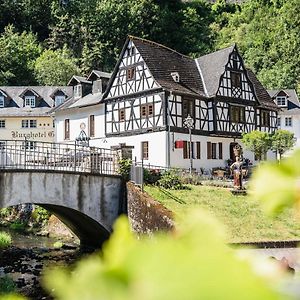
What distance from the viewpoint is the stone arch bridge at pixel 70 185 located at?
20000 mm

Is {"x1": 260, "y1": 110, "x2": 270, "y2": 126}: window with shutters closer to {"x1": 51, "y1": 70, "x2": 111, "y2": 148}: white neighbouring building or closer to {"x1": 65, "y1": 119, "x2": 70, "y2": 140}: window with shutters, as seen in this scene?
{"x1": 51, "y1": 70, "x2": 111, "y2": 148}: white neighbouring building

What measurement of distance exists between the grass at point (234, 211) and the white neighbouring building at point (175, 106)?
895 centimetres

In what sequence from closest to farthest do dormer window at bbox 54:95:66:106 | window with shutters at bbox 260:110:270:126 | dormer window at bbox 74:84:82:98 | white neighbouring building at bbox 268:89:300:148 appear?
1. window with shutters at bbox 260:110:270:126
2. dormer window at bbox 74:84:82:98
3. dormer window at bbox 54:95:66:106
4. white neighbouring building at bbox 268:89:300:148

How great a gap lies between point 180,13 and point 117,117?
4427 cm

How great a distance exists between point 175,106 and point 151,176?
10246mm

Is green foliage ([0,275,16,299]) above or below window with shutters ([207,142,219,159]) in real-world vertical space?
below

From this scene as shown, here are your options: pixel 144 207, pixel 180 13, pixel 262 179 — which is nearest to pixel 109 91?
pixel 144 207

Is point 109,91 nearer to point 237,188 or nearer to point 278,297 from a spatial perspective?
point 237,188

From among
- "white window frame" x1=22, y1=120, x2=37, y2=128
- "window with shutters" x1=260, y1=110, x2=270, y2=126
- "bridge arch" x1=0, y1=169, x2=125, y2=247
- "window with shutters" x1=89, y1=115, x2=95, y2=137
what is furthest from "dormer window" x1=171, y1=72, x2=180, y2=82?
"white window frame" x1=22, y1=120, x2=37, y2=128

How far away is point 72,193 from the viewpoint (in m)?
21.4

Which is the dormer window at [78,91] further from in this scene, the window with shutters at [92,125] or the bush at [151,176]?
the bush at [151,176]

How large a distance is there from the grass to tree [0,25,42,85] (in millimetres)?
40373

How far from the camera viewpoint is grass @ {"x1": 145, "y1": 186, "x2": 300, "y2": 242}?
1783cm

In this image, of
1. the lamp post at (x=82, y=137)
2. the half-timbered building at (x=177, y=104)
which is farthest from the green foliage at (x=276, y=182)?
the lamp post at (x=82, y=137)
